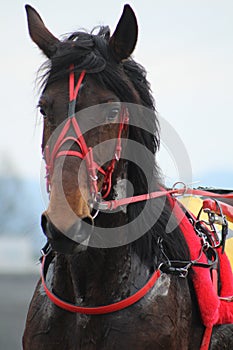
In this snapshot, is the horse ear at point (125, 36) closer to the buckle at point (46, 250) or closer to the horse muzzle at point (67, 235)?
the horse muzzle at point (67, 235)

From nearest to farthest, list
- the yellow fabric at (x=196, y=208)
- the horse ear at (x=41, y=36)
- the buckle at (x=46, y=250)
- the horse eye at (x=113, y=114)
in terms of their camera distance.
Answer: the horse eye at (x=113, y=114)
the horse ear at (x=41, y=36)
the buckle at (x=46, y=250)
the yellow fabric at (x=196, y=208)

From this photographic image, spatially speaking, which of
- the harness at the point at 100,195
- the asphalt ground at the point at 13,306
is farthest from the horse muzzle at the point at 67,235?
the asphalt ground at the point at 13,306

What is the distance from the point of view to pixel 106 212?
3.90 meters

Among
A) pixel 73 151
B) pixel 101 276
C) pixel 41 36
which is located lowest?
pixel 101 276

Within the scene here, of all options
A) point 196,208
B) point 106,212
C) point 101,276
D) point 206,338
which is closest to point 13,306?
point 196,208

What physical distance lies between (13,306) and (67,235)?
10403mm

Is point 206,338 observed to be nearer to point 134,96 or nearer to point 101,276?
point 101,276

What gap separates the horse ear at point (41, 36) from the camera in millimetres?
4043

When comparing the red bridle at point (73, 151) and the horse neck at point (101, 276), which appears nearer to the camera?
the red bridle at point (73, 151)

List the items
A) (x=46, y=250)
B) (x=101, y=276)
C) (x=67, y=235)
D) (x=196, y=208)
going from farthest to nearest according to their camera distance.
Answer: (x=196, y=208) → (x=46, y=250) → (x=101, y=276) → (x=67, y=235)

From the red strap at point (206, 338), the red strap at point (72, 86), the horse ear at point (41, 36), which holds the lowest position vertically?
the red strap at point (206, 338)

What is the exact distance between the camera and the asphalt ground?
33.1 feet

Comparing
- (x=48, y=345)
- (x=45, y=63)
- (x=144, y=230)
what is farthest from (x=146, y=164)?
(x=48, y=345)

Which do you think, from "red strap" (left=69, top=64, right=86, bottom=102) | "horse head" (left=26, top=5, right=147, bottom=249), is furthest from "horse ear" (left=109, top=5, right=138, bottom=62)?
"red strap" (left=69, top=64, right=86, bottom=102)
